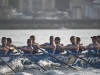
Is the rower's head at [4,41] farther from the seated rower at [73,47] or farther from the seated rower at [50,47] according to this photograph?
the seated rower at [73,47]

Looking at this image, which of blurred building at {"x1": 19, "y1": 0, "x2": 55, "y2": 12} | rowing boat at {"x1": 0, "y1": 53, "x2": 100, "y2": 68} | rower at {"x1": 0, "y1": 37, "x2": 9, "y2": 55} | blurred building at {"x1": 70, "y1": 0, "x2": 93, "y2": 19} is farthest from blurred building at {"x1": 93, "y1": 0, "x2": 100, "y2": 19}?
rower at {"x1": 0, "y1": 37, "x2": 9, "y2": 55}

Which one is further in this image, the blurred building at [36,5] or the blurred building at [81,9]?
the blurred building at [36,5]

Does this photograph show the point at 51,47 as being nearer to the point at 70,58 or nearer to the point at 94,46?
the point at 70,58

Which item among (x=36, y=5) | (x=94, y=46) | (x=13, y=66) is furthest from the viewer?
(x=36, y=5)

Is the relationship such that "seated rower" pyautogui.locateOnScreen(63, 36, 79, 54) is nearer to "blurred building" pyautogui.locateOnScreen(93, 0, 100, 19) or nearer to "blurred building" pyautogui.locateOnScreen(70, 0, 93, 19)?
→ "blurred building" pyautogui.locateOnScreen(93, 0, 100, 19)

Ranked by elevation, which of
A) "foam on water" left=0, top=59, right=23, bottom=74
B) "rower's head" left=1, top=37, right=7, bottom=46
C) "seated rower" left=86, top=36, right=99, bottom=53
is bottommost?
"foam on water" left=0, top=59, right=23, bottom=74

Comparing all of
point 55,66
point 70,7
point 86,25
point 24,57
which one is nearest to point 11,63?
point 24,57

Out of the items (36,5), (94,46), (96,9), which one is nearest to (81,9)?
(96,9)

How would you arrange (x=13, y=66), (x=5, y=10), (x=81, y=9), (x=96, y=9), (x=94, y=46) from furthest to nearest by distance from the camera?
1. (x=81, y=9)
2. (x=96, y=9)
3. (x=5, y=10)
4. (x=94, y=46)
5. (x=13, y=66)

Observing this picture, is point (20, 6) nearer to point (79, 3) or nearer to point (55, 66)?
point (79, 3)

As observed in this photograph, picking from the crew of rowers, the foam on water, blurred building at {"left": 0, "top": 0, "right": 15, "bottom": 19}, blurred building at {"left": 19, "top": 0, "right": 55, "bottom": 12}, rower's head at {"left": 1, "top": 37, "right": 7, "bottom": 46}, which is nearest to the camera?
the foam on water

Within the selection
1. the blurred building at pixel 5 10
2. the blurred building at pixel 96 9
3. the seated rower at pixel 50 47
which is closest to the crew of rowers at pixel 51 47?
the seated rower at pixel 50 47

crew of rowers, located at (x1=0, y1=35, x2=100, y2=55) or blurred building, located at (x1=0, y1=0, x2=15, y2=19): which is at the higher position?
crew of rowers, located at (x1=0, y1=35, x2=100, y2=55)

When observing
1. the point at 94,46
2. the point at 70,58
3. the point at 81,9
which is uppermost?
the point at 94,46
